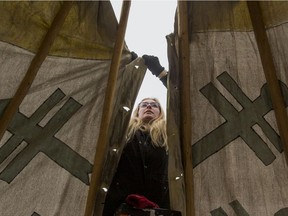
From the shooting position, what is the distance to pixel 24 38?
2.43m

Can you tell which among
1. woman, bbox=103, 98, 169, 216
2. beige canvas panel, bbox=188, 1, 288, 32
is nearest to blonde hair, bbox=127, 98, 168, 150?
woman, bbox=103, 98, 169, 216

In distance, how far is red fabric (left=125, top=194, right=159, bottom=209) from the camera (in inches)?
90.9

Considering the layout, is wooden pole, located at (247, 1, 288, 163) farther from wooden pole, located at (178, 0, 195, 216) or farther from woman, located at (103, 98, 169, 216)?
woman, located at (103, 98, 169, 216)

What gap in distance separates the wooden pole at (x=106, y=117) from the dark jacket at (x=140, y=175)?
0.10 metres

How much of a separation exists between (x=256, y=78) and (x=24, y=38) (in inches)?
53.2

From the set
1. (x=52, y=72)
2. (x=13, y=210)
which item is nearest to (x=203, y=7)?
(x=52, y=72)

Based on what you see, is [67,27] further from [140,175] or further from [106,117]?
[140,175]

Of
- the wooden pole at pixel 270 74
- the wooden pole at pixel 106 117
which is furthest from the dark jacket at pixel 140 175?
the wooden pole at pixel 270 74

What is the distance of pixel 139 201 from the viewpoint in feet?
7.60

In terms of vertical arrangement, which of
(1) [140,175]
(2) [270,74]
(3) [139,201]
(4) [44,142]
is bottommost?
(3) [139,201]

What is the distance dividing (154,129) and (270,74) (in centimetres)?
77

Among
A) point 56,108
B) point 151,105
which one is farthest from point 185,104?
point 56,108

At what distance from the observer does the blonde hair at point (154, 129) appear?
266 cm

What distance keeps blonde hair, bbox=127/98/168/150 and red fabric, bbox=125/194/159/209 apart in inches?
16.1
